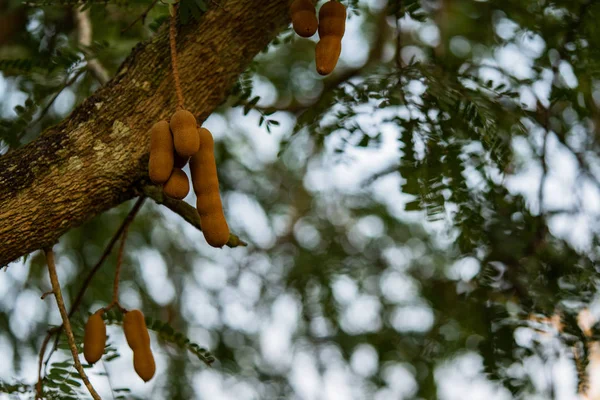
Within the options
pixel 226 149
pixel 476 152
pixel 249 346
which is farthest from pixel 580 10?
pixel 249 346

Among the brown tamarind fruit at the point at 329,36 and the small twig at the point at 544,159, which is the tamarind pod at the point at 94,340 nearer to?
the brown tamarind fruit at the point at 329,36

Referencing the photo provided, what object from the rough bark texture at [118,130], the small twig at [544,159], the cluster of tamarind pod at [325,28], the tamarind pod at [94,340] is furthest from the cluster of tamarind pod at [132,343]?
the small twig at [544,159]

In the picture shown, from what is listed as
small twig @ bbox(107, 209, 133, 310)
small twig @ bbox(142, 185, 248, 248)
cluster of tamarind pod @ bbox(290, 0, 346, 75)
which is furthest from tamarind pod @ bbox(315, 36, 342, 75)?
small twig @ bbox(107, 209, 133, 310)

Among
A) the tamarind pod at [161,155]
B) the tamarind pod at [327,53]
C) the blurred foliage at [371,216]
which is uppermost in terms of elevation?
the tamarind pod at [327,53]

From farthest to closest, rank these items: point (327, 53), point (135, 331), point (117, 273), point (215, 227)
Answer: point (117, 273) → point (135, 331) → point (327, 53) → point (215, 227)

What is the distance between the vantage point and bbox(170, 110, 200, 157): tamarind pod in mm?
1174

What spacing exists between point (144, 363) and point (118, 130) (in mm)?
438

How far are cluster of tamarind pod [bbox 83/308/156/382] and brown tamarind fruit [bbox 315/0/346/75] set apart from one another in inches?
24.5

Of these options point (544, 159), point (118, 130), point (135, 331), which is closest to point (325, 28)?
point (118, 130)

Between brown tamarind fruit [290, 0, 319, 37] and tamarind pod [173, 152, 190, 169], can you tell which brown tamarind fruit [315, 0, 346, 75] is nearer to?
brown tamarind fruit [290, 0, 319, 37]

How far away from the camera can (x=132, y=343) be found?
1.50 metres

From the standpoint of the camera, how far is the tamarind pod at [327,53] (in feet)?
4.18

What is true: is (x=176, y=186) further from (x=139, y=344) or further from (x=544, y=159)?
(x=544, y=159)

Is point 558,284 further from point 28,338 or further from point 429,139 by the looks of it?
point 28,338
